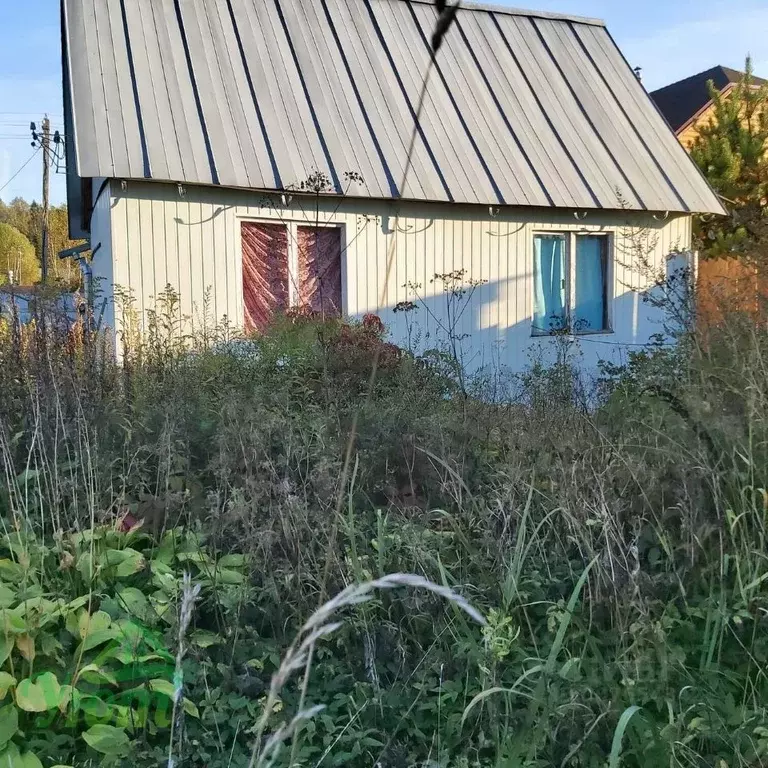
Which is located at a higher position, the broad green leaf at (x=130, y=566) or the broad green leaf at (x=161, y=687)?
the broad green leaf at (x=130, y=566)

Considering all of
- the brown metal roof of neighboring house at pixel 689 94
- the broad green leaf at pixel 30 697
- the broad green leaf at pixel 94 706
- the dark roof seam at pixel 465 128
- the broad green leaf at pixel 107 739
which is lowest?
the broad green leaf at pixel 107 739

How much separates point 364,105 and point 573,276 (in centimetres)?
399

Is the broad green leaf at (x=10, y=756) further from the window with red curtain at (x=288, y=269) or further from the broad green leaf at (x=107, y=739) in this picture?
the window with red curtain at (x=288, y=269)

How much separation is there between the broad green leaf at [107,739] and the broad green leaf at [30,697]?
→ 126 mm

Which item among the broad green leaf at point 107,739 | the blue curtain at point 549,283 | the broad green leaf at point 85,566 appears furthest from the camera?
the blue curtain at point 549,283

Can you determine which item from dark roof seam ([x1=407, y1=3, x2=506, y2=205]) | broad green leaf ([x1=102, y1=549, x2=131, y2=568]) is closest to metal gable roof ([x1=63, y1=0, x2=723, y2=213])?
dark roof seam ([x1=407, y1=3, x2=506, y2=205])

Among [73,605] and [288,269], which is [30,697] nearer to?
[73,605]

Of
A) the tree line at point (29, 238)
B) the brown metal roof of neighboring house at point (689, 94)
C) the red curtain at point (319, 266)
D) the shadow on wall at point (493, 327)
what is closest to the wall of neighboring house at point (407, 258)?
the shadow on wall at point (493, 327)

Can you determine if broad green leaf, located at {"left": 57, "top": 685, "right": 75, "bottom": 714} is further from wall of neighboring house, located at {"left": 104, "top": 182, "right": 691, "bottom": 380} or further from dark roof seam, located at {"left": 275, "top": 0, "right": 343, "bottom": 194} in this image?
dark roof seam, located at {"left": 275, "top": 0, "right": 343, "bottom": 194}

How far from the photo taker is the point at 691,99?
21.1m

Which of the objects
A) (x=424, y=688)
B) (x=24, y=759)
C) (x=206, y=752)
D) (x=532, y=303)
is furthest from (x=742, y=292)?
(x=532, y=303)

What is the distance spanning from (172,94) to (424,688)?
821 centimetres

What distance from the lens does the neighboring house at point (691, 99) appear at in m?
19.0

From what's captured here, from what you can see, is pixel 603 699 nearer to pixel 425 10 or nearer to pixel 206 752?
pixel 206 752
